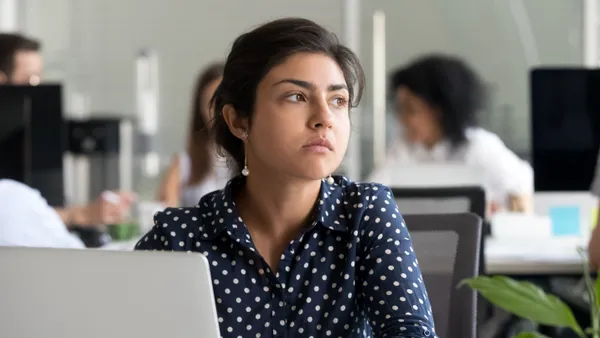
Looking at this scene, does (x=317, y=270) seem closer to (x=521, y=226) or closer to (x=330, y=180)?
(x=330, y=180)

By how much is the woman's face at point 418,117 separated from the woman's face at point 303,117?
3062 mm

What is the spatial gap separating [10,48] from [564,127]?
2164 millimetres

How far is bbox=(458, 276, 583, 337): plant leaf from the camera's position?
86 cm

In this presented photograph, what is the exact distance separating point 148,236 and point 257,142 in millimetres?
255

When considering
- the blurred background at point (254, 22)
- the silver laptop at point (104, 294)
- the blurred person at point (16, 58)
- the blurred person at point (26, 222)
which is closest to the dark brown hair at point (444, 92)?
the blurred background at point (254, 22)

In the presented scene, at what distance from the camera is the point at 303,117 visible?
165 centimetres

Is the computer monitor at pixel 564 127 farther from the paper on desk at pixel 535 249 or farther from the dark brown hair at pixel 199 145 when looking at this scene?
the dark brown hair at pixel 199 145

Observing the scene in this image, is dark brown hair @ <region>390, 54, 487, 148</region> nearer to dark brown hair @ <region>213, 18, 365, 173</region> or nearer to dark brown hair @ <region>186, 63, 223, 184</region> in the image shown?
dark brown hair @ <region>186, 63, 223, 184</region>

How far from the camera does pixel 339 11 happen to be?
6566mm

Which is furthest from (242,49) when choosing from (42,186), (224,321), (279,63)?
(42,186)

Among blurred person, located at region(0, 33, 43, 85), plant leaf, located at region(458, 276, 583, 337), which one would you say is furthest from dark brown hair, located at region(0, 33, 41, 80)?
plant leaf, located at region(458, 276, 583, 337)

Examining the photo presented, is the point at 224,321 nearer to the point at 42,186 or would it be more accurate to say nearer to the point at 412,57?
the point at 42,186

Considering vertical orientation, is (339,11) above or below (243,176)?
above

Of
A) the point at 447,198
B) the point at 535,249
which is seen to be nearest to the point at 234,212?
the point at 447,198
